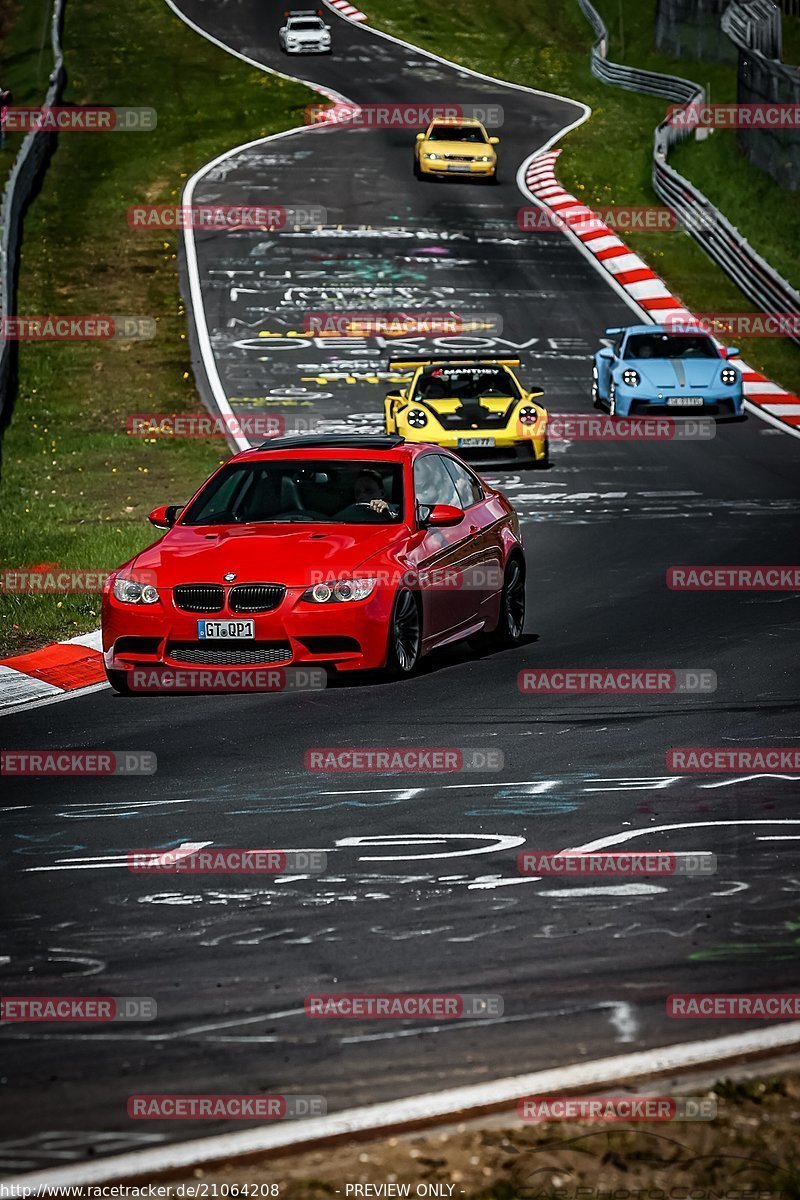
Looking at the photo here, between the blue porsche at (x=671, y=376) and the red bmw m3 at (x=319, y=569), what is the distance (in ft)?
44.6

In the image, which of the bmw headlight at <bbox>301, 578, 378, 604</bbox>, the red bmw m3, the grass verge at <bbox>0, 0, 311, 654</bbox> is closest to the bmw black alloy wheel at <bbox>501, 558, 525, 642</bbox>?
the red bmw m3

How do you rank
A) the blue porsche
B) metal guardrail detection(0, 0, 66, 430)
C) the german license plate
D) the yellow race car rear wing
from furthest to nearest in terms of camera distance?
1. metal guardrail detection(0, 0, 66, 430)
2. the blue porsche
3. the yellow race car rear wing
4. the german license plate

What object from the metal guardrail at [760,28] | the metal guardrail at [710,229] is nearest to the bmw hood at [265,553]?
the metal guardrail at [710,229]

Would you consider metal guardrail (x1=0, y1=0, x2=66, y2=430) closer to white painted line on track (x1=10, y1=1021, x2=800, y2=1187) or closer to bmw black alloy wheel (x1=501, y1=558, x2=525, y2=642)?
bmw black alloy wheel (x1=501, y1=558, x2=525, y2=642)

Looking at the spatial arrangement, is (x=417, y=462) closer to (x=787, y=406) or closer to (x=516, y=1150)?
(x=516, y=1150)

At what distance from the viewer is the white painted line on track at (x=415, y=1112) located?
489cm

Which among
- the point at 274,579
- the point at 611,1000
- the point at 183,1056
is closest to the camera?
the point at 183,1056

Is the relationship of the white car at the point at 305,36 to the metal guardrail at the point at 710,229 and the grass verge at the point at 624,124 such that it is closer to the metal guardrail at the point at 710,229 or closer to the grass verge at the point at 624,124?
the grass verge at the point at 624,124

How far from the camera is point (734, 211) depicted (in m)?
43.1

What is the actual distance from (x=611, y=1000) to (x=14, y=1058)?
5.80 feet

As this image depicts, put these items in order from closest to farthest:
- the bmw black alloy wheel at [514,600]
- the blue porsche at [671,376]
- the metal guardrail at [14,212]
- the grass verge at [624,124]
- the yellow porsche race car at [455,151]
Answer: the bmw black alloy wheel at [514,600] → the blue porsche at [671,376] → the metal guardrail at [14,212] → the grass verge at [624,124] → the yellow porsche race car at [455,151]

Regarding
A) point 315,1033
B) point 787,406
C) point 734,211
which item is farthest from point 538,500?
point 734,211

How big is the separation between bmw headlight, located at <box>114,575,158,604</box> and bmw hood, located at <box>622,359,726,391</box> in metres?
16.0

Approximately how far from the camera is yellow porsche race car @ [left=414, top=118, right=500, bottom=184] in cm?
4512
